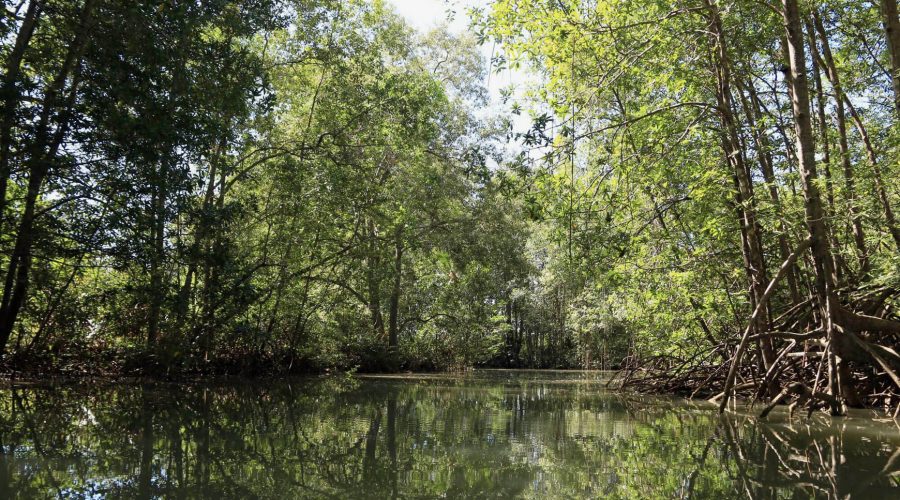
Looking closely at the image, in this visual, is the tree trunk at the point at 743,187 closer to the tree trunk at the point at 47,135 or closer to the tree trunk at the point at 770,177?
the tree trunk at the point at 770,177

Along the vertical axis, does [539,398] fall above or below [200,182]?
below

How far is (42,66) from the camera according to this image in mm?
8289

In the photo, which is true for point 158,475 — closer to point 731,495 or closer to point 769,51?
point 731,495

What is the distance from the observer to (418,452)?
183 inches

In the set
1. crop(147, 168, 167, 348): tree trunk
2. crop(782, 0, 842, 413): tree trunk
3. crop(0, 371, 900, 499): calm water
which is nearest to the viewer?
crop(0, 371, 900, 499): calm water

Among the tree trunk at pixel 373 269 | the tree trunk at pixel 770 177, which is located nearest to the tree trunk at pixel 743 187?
the tree trunk at pixel 770 177

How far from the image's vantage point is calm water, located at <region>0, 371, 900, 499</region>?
3486 millimetres

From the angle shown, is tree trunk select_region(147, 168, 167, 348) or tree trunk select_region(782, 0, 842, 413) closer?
tree trunk select_region(782, 0, 842, 413)

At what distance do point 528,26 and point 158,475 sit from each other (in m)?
6.04

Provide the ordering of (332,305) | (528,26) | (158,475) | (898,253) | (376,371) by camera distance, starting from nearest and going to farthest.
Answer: (158,475), (898,253), (528,26), (332,305), (376,371)

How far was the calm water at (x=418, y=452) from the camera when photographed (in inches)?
137

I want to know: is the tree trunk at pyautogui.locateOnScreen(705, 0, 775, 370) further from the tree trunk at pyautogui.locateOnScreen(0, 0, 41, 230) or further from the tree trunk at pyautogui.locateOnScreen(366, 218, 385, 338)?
the tree trunk at pyautogui.locateOnScreen(366, 218, 385, 338)

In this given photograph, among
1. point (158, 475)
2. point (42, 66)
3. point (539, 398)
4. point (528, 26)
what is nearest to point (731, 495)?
point (158, 475)

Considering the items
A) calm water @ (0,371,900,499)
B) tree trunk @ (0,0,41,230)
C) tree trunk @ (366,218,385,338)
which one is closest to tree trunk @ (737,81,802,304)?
Result: calm water @ (0,371,900,499)
